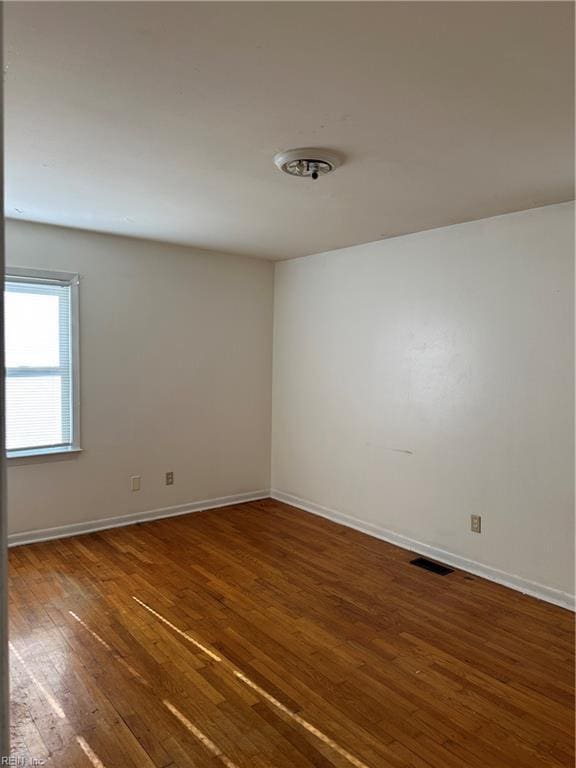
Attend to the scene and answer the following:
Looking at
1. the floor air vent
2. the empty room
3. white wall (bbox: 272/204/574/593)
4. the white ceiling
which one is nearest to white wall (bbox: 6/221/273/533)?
the empty room

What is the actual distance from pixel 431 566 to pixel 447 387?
127cm

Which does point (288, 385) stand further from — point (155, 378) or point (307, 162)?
point (307, 162)

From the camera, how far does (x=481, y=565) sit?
3.61 m

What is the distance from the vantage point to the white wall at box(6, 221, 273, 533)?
4.14 m

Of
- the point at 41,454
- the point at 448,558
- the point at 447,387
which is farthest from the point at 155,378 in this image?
the point at 448,558

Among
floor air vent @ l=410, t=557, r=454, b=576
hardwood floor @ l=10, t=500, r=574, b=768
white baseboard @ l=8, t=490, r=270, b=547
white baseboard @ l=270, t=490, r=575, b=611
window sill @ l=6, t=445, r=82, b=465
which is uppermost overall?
window sill @ l=6, t=445, r=82, b=465

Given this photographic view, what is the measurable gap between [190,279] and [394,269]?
1.82m

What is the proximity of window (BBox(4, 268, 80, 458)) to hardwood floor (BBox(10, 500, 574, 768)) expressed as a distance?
84cm

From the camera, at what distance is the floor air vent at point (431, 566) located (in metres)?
3.67

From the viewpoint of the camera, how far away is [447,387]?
3.82 metres

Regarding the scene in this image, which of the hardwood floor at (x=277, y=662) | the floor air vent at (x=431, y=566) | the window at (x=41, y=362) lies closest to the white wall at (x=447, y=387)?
the floor air vent at (x=431, y=566)

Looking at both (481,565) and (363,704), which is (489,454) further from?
(363,704)

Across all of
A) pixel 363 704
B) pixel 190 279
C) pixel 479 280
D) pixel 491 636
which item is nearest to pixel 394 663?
pixel 363 704

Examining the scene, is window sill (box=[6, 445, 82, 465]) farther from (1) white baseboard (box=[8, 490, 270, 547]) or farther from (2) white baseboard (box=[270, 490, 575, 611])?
(2) white baseboard (box=[270, 490, 575, 611])
